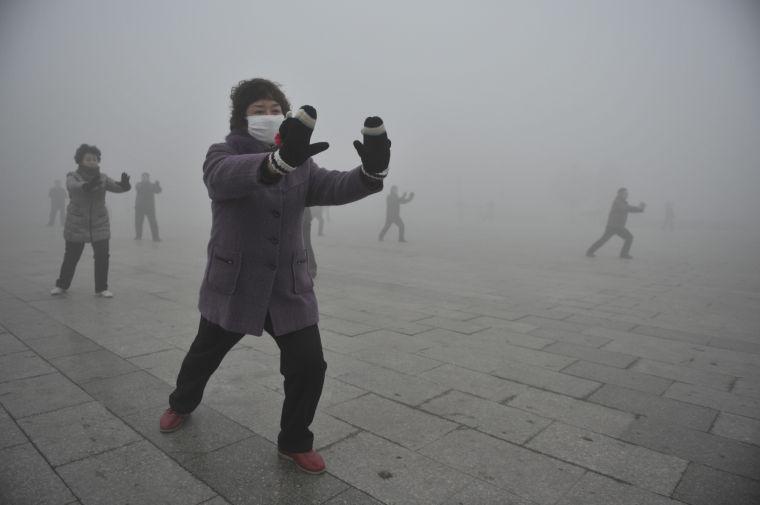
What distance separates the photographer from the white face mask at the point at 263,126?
2561 mm

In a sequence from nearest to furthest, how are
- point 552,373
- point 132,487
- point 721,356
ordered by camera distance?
point 132,487, point 552,373, point 721,356

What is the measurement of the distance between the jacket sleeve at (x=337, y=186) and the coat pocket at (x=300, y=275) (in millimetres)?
281

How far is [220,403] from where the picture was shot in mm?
3355

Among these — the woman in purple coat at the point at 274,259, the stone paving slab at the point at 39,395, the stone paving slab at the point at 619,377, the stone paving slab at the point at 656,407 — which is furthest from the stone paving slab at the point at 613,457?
the stone paving slab at the point at 39,395

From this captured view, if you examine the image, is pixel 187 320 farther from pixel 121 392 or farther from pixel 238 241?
pixel 238 241

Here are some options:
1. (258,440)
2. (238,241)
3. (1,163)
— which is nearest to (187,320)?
(258,440)

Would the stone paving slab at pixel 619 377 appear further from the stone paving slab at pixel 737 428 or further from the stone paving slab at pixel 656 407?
Result: the stone paving slab at pixel 737 428

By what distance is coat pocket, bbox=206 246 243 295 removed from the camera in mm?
2508

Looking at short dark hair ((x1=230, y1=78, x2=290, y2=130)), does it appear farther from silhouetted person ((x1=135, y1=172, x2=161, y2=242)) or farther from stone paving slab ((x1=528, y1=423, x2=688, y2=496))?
silhouetted person ((x1=135, y1=172, x2=161, y2=242))

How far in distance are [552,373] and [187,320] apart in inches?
152

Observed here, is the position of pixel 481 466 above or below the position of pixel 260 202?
below

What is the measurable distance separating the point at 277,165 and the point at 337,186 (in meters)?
0.57

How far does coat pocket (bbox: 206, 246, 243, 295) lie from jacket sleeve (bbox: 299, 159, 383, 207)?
0.47m

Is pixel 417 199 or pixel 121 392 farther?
pixel 417 199
